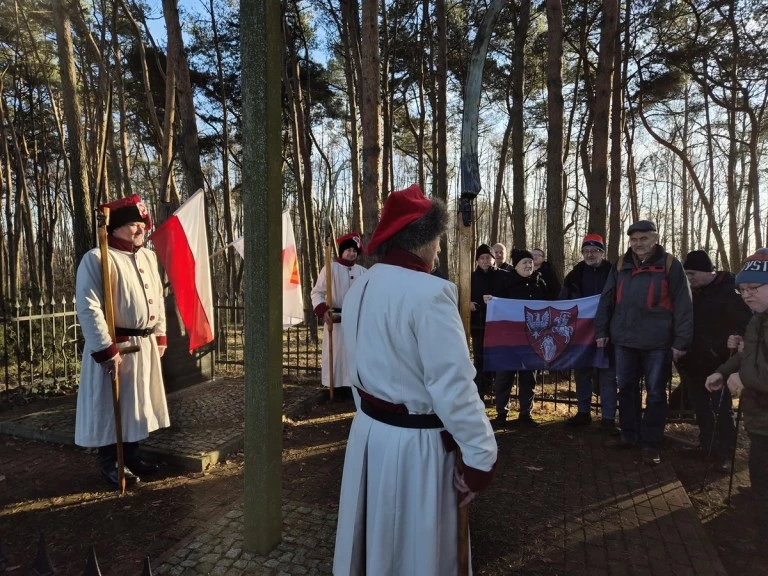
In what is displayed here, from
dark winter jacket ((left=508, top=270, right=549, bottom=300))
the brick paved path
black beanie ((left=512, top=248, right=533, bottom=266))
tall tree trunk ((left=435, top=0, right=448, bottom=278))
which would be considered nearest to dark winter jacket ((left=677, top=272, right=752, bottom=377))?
the brick paved path

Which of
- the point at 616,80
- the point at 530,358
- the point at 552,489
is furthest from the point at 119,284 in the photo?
the point at 616,80

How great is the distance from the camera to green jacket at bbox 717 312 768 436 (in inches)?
122

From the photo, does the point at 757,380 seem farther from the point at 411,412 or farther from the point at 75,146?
the point at 75,146

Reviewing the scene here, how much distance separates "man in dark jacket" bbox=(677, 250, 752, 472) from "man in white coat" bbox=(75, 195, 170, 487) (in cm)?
514

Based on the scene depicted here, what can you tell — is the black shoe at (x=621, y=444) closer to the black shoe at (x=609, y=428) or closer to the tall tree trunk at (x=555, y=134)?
the black shoe at (x=609, y=428)

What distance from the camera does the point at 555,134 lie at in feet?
30.5

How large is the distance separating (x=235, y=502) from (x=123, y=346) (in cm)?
155

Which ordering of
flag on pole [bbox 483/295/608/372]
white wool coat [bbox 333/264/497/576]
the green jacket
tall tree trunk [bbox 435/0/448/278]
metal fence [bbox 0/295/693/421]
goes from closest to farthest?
white wool coat [bbox 333/264/497/576], the green jacket, flag on pole [bbox 483/295/608/372], metal fence [bbox 0/295/693/421], tall tree trunk [bbox 435/0/448/278]

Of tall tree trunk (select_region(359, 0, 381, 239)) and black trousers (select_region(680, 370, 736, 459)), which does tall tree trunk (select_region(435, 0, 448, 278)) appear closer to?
tall tree trunk (select_region(359, 0, 381, 239))

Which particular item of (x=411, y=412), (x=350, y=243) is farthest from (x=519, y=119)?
(x=411, y=412)

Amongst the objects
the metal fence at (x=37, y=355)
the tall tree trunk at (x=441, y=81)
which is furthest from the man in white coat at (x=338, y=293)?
the tall tree trunk at (x=441, y=81)

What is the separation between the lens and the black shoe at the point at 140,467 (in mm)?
4254

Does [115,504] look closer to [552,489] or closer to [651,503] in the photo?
[552,489]

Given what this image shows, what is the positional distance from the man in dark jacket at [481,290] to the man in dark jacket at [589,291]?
821mm
